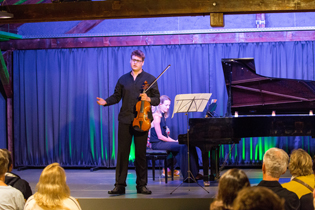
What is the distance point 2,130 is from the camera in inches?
311

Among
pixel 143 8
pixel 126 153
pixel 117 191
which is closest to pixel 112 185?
pixel 117 191

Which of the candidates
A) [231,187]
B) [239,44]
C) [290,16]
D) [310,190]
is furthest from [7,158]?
[290,16]

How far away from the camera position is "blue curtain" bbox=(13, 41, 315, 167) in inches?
285

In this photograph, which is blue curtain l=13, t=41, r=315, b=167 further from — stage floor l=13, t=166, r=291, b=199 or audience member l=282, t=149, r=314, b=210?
audience member l=282, t=149, r=314, b=210

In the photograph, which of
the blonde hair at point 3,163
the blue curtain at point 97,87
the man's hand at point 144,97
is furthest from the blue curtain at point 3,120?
the blonde hair at point 3,163

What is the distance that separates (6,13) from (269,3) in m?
3.36

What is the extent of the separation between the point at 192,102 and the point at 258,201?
3.54m

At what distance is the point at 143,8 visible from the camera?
4.83m

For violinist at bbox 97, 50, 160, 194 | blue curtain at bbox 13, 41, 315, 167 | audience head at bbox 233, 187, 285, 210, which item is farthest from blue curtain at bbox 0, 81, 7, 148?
audience head at bbox 233, 187, 285, 210

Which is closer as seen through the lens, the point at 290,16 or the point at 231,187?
the point at 231,187

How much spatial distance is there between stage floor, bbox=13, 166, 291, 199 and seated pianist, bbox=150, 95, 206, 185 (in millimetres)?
240

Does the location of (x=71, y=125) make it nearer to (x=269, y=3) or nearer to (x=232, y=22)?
(x=232, y=22)

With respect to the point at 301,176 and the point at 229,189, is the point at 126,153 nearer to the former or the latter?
the point at 301,176

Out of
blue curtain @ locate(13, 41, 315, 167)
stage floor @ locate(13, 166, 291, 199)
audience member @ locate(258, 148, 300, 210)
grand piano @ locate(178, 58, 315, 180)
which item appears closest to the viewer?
audience member @ locate(258, 148, 300, 210)
